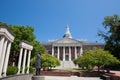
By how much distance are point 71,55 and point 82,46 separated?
690 cm

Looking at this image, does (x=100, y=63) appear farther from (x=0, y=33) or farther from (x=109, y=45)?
(x=0, y=33)

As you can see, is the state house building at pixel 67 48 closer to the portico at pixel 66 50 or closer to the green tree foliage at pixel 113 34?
the portico at pixel 66 50

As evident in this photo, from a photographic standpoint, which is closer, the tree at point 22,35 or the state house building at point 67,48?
the tree at point 22,35

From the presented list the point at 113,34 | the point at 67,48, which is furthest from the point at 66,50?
the point at 113,34

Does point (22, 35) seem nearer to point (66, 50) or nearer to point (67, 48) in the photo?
point (66, 50)

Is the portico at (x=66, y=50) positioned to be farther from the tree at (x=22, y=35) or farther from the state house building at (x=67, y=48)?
the tree at (x=22, y=35)

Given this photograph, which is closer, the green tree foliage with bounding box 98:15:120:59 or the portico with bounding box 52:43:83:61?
the green tree foliage with bounding box 98:15:120:59

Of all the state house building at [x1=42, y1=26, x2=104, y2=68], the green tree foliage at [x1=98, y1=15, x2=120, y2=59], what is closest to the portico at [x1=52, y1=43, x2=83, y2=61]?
the state house building at [x1=42, y1=26, x2=104, y2=68]

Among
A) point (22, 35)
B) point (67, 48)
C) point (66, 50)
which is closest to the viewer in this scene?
point (22, 35)

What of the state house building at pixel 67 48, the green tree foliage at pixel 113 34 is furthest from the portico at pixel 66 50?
the green tree foliage at pixel 113 34

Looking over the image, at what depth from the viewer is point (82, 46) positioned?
76.2 metres

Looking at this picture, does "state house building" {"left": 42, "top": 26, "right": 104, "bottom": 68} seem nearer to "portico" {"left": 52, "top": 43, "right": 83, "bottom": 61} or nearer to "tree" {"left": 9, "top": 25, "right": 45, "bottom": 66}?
"portico" {"left": 52, "top": 43, "right": 83, "bottom": 61}

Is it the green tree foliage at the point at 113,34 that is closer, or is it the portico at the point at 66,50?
the green tree foliage at the point at 113,34

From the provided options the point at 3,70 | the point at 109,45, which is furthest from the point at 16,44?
the point at 109,45
